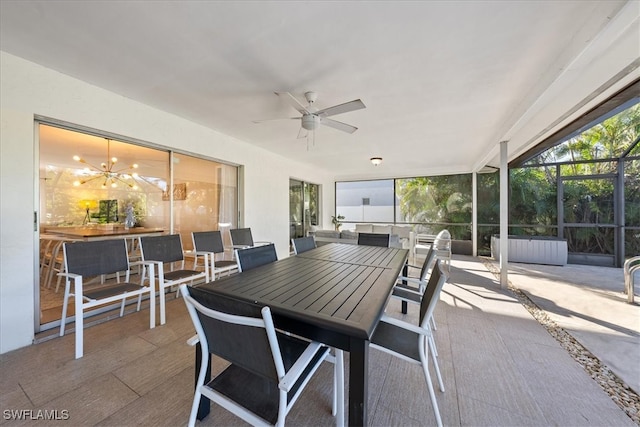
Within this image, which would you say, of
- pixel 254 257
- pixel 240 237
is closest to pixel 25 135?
pixel 254 257

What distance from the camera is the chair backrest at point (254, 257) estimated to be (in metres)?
1.99

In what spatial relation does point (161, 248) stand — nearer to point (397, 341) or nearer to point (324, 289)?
point (324, 289)

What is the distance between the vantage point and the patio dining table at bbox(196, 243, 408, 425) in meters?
0.99

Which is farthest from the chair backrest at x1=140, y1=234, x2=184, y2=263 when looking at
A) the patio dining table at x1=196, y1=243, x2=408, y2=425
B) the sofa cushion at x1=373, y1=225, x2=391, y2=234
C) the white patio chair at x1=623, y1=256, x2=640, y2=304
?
the white patio chair at x1=623, y1=256, x2=640, y2=304

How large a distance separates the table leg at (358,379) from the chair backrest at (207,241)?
113 inches

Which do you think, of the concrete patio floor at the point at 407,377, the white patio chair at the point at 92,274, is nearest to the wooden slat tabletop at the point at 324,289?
the concrete patio floor at the point at 407,377

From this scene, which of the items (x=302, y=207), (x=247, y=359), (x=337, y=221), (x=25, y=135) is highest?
(x=25, y=135)

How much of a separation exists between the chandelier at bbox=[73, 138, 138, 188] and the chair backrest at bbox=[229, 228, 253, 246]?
209 centimetres

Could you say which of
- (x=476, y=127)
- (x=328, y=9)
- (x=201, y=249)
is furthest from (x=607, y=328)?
(x=201, y=249)

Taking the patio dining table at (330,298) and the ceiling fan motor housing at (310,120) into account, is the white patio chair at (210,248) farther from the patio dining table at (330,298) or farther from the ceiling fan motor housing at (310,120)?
the ceiling fan motor housing at (310,120)

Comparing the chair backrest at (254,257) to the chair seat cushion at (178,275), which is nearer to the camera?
the chair backrest at (254,257)

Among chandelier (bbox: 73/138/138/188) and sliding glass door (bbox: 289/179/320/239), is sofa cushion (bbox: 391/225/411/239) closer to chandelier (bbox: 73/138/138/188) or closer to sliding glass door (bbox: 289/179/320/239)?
sliding glass door (bbox: 289/179/320/239)

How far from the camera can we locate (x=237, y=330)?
3.11 ft

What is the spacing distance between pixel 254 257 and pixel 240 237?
2.01m
